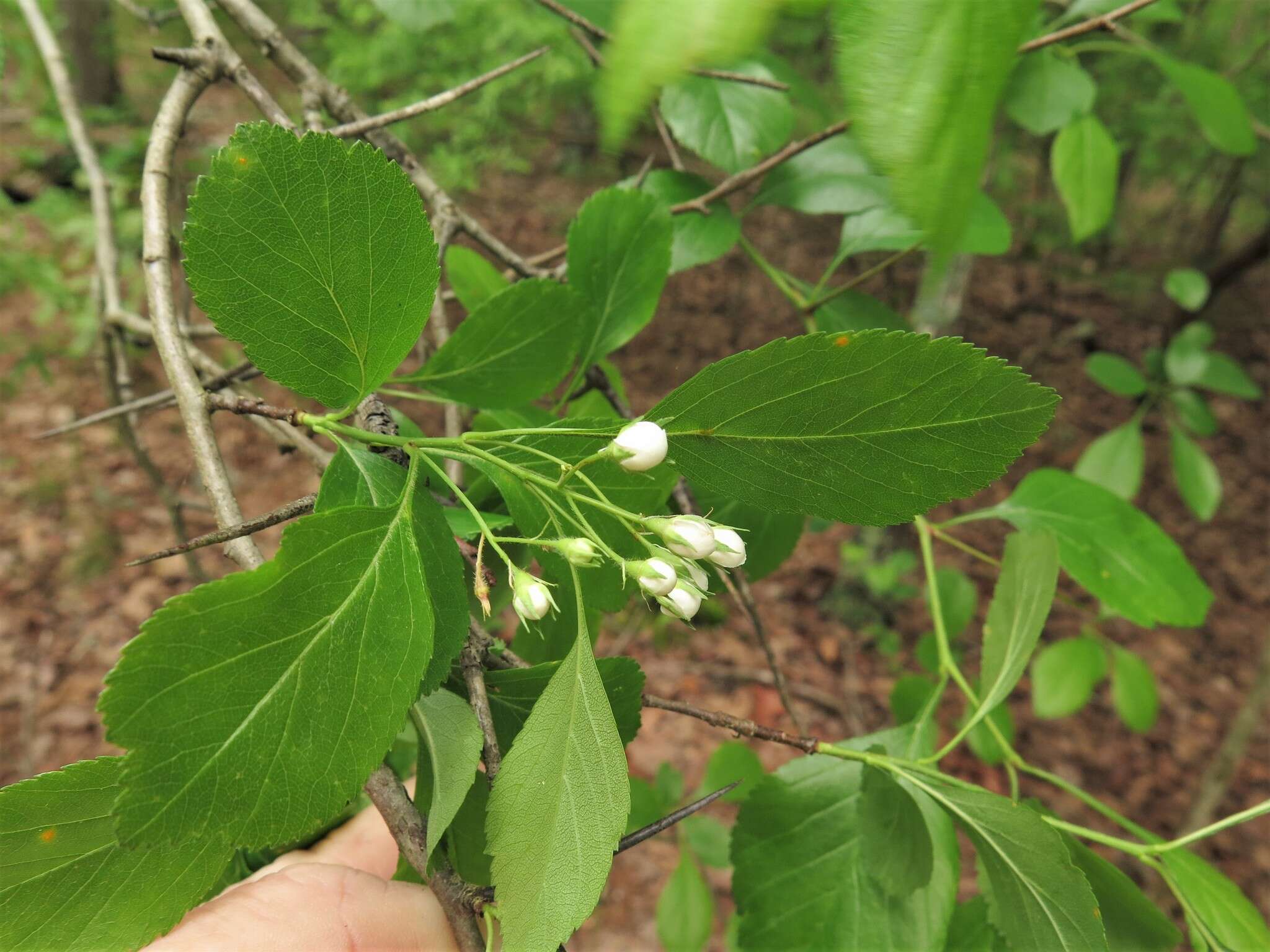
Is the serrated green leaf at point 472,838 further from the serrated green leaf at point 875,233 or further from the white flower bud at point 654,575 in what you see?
the serrated green leaf at point 875,233

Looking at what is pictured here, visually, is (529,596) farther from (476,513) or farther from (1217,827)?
(1217,827)

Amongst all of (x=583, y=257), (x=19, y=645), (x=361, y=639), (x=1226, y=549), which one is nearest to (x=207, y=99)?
(x=19, y=645)

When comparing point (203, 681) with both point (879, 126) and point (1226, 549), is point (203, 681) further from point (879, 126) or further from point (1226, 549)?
point (1226, 549)

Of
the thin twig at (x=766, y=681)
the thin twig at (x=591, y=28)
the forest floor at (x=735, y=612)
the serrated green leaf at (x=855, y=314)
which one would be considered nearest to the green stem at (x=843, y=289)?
the serrated green leaf at (x=855, y=314)

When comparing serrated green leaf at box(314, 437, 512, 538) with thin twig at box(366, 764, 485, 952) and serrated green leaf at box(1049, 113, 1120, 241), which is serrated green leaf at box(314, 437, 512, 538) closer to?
thin twig at box(366, 764, 485, 952)

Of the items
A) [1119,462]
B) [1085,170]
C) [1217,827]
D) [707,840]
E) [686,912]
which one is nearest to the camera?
[1217,827]

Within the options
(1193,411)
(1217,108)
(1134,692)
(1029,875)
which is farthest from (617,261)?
(1193,411)
